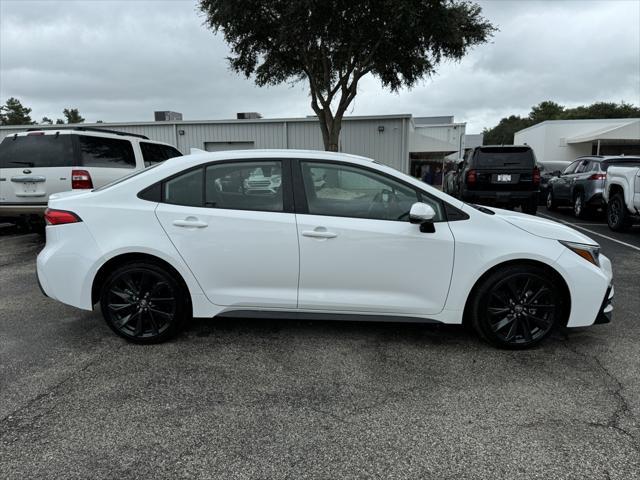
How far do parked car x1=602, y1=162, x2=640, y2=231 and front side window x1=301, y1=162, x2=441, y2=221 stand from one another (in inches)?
280

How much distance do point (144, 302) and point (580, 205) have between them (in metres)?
11.6

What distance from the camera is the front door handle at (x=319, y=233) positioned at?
344 centimetres

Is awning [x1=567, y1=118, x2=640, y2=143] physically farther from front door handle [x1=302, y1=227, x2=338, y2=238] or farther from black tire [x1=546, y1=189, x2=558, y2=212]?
front door handle [x1=302, y1=227, x2=338, y2=238]

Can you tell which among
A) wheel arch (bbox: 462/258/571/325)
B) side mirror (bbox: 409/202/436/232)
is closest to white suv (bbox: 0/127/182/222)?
side mirror (bbox: 409/202/436/232)

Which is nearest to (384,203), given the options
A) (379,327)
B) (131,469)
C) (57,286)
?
(379,327)

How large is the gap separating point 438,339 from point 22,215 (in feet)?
21.8

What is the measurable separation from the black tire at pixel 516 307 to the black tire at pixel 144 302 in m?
2.35

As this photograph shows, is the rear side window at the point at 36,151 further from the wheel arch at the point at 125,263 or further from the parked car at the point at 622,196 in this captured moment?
the parked car at the point at 622,196

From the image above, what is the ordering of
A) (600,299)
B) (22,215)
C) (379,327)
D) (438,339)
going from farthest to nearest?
(22,215)
(379,327)
(438,339)
(600,299)

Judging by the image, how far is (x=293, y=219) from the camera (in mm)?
3494

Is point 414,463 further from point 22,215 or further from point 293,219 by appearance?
point 22,215

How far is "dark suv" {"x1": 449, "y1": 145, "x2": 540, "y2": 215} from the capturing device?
1045 centimetres

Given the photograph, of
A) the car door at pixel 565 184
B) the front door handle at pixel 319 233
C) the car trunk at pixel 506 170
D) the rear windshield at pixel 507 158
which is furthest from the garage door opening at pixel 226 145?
the front door handle at pixel 319 233

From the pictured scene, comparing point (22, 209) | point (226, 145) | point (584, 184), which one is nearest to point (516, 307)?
point (22, 209)
